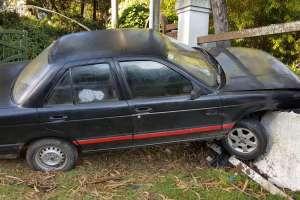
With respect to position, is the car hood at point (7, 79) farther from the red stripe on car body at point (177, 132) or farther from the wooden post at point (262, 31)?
the wooden post at point (262, 31)

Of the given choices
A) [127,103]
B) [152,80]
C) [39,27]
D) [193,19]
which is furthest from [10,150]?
[39,27]

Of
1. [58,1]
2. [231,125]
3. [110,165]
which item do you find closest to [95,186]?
[110,165]

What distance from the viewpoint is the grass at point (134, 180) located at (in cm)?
400

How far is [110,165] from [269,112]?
206cm

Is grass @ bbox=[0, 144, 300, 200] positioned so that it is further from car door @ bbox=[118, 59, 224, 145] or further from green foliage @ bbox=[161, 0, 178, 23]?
green foliage @ bbox=[161, 0, 178, 23]

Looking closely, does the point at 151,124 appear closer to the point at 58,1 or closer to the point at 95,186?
the point at 95,186

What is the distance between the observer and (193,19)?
22.4ft

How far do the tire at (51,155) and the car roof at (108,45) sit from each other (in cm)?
96

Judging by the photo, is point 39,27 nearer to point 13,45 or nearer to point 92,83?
point 13,45

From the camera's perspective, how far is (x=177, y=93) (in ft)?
13.6

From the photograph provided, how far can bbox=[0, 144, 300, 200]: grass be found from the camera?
400 cm

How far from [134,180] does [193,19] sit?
12.1 feet

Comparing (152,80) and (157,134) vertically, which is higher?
(152,80)

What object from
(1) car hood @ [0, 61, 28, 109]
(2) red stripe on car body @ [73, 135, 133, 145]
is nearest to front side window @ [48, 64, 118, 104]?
(2) red stripe on car body @ [73, 135, 133, 145]
